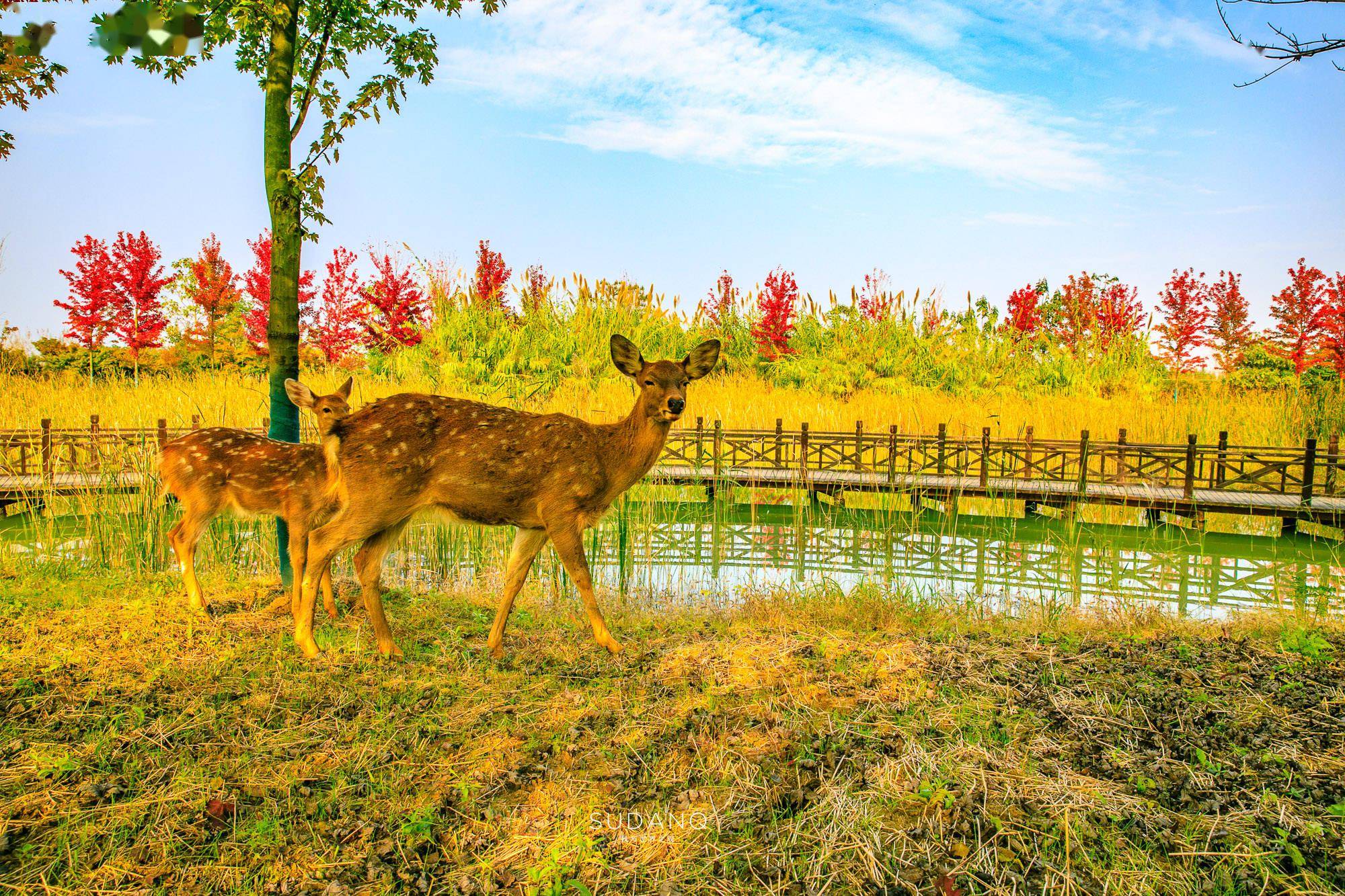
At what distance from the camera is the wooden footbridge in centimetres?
1300

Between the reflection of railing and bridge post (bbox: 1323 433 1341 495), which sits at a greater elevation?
bridge post (bbox: 1323 433 1341 495)

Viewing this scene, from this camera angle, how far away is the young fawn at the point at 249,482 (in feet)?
Answer: 16.9

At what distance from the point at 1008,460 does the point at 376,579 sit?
1612 cm

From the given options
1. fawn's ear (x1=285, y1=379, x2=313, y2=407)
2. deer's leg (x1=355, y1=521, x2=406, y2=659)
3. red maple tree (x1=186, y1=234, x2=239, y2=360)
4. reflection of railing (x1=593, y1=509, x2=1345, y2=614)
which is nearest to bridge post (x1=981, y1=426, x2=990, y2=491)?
reflection of railing (x1=593, y1=509, x2=1345, y2=614)

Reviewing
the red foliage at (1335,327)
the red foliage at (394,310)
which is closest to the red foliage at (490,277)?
the red foliage at (394,310)

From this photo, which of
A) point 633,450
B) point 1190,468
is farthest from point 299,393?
point 1190,468

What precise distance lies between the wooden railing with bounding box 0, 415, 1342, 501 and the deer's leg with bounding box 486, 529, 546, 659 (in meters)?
7.26

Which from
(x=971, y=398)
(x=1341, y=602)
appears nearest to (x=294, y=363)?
(x=1341, y=602)

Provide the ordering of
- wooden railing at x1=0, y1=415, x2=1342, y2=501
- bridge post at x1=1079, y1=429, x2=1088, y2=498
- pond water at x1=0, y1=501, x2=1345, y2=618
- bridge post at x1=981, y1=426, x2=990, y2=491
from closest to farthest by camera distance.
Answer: pond water at x1=0, y1=501, x2=1345, y2=618 → wooden railing at x1=0, y1=415, x2=1342, y2=501 → bridge post at x1=1079, y1=429, x2=1088, y2=498 → bridge post at x1=981, y1=426, x2=990, y2=491

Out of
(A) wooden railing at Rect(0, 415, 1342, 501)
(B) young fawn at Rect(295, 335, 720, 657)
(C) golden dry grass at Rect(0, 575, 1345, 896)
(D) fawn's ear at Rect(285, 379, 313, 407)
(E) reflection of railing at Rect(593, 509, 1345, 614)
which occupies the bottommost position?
(E) reflection of railing at Rect(593, 509, 1345, 614)

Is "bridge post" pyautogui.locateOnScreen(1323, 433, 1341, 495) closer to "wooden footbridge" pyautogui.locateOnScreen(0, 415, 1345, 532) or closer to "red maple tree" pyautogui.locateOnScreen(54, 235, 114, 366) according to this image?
"wooden footbridge" pyautogui.locateOnScreen(0, 415, 1345, 532)

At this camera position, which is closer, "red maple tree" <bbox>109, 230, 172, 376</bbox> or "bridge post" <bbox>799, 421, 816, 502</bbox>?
"bridge post" <bbox>799, 421, 816, 502</bbox>

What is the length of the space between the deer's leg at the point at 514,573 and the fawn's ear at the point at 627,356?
1110 millimetres

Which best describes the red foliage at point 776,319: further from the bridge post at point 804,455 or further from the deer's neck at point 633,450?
the deer's neck at point 633,450
